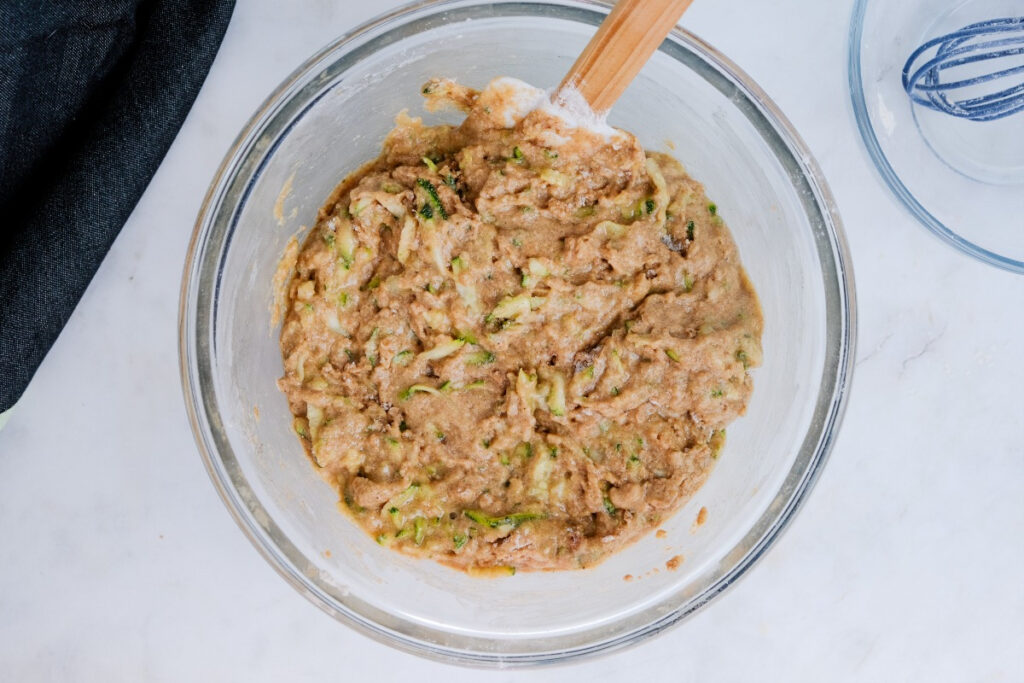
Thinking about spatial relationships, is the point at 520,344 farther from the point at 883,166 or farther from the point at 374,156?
the point at 883,166

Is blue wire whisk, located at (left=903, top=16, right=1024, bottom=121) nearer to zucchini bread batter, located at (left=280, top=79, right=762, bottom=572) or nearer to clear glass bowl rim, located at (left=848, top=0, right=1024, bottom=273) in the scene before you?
clear glass bowl rim, located at (left=848, top=0, right=1024, bottom=273)

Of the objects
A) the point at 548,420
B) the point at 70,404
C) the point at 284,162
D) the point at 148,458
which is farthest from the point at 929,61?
the point at 70,404

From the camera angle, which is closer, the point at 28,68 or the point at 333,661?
the point at 28,68

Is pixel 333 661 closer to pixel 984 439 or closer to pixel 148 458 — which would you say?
pixel 148 458

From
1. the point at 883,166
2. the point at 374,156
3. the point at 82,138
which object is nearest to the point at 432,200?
the point at 374,156

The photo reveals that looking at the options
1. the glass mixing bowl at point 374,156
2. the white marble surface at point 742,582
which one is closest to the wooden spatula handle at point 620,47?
the glass mixing bowl at point 374,156

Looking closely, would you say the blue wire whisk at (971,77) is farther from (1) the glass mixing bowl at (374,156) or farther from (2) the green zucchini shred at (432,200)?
(2) the green zucchini shred at (432,200)

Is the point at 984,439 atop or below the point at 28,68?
atop
